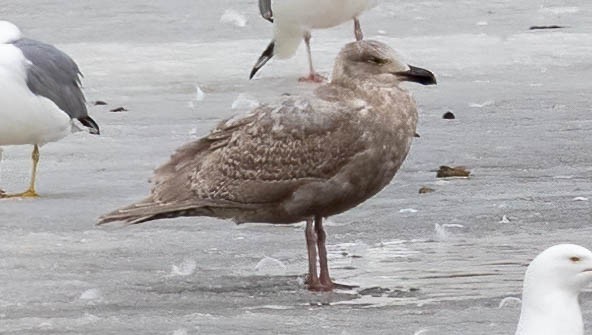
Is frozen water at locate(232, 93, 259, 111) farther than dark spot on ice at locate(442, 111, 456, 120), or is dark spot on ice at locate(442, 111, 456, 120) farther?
frozen water at locate(232, 93, 259, 111)

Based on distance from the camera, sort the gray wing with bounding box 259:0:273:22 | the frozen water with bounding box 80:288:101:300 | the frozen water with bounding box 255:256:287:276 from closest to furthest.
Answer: the frozen water with bounding box 80:288:101:300
the frozen water with bounding box 255:256:287:276
the gray wing with bounding box 259:0:273:22

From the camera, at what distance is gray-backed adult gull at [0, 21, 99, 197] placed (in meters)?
10.7

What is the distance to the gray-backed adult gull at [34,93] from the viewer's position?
1070 centimetres

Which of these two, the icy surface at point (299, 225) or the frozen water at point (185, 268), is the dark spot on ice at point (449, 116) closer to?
the icy surface at point (299, 225)

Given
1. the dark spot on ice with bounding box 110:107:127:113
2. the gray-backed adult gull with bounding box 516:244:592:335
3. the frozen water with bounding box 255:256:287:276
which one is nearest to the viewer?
the gray-backed adult gull with bounding box 516:244:592:335

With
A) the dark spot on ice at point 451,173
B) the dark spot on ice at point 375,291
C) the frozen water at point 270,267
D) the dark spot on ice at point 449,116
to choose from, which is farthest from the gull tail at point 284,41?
the dark spot on ice at point 375,291

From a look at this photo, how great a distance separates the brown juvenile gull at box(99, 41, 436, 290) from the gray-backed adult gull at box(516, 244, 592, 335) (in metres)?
2.03

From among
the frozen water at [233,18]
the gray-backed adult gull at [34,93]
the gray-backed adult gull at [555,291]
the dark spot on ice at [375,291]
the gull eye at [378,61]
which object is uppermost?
the gray-backed adult gull at [555,291]

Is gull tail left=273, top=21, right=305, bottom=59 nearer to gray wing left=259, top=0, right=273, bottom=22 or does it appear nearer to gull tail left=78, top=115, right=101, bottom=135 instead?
gray wing left=259, top=0, right=273, bottom=22

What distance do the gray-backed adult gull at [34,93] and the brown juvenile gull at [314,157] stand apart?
8.23ft

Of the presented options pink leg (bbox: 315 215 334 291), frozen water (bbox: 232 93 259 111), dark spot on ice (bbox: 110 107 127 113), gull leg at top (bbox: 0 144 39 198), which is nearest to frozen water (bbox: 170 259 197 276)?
pink leg (bbox: 315 215 334 291)

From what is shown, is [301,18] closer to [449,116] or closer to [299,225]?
[449,116]

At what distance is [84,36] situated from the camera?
53.2 ft

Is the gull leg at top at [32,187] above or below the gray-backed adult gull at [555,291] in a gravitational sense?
→ below
